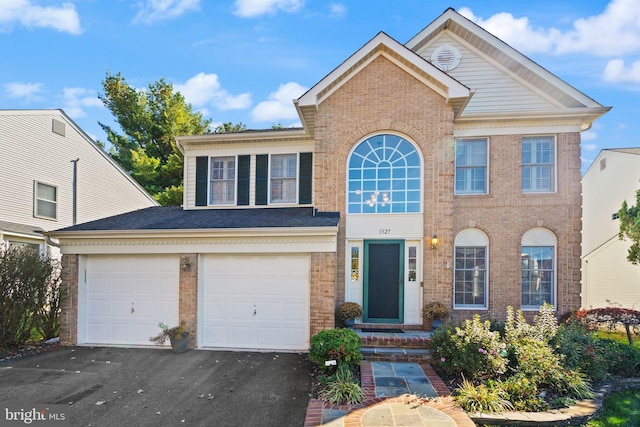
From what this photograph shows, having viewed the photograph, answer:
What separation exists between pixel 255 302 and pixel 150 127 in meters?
19.1

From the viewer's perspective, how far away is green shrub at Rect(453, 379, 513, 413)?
5344 millimetres

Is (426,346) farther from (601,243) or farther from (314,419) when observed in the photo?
(601,243)

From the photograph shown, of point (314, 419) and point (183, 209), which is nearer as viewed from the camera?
point (314, 419)

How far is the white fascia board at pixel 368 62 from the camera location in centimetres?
916

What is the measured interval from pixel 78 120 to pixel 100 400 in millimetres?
13749

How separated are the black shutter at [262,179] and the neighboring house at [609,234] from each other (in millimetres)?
14009

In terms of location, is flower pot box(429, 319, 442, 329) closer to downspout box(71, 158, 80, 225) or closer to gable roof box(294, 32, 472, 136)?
gable roof box(294, 32, 472, 136)

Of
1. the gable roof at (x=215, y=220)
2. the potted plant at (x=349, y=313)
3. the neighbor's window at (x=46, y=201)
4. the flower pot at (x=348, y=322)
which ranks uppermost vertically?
the neighbor's window at (x=46, y=201)

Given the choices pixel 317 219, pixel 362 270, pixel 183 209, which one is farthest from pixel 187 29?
pixel 362 270

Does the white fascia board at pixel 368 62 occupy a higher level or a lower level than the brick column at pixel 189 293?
higher

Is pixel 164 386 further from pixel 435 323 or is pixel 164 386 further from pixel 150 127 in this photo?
pixel 150 127

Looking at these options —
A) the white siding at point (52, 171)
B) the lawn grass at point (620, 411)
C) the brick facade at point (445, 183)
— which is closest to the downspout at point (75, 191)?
the white siding at point (52, 171)

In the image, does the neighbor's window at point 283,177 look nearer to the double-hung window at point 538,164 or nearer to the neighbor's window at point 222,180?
the neighbor's window at point 222,180

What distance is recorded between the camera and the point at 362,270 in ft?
31.5
